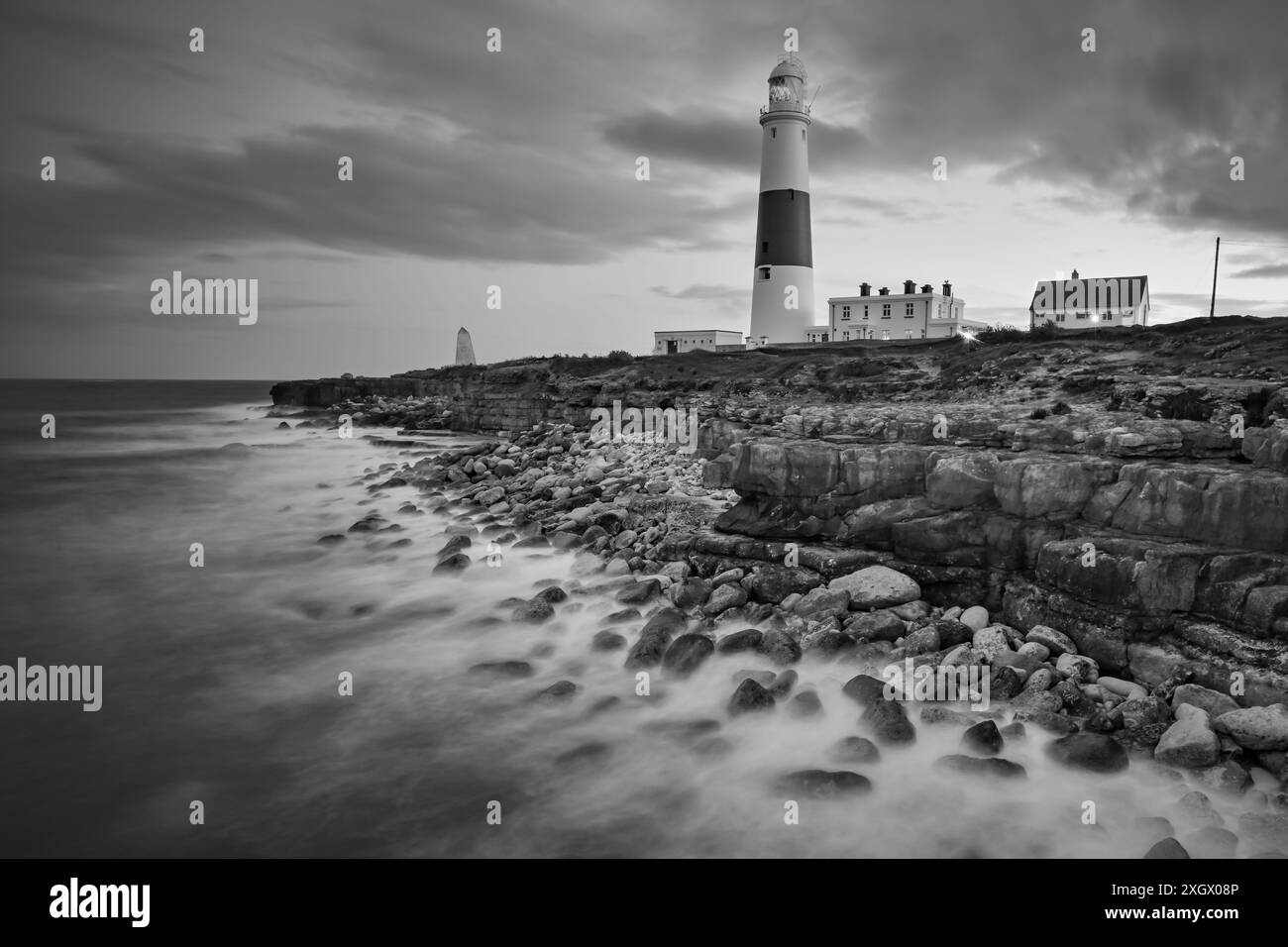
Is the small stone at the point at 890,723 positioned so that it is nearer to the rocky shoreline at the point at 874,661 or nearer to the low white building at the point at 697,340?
the rocky shoreline at the point at 874,661

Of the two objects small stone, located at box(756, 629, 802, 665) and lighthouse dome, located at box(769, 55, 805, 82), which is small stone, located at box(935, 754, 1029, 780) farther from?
lighthouse dome, located at box(769, 55, 805, 82)

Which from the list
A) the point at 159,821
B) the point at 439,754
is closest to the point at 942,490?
the point at 439,754

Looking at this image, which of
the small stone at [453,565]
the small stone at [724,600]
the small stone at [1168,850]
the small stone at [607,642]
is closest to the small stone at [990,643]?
the small stone at [1168,850]

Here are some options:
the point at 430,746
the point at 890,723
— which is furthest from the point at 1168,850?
the point at 430,746

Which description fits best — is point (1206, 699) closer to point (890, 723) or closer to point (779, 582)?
point (890, 723)
